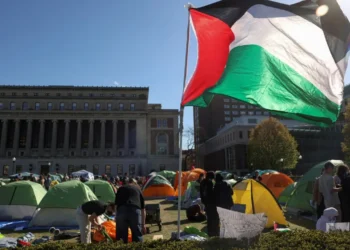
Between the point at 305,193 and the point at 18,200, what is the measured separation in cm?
1293

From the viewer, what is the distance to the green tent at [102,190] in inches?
604

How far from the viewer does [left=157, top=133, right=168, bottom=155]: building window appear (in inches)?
2889

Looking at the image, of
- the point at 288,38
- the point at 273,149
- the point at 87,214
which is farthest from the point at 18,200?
the point at 273,149

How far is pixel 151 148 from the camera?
241ft

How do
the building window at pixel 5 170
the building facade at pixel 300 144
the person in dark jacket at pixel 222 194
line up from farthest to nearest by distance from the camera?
the building window at pixel 5 170 → the building facade at pixel 300 144 → the person in dark jacket at pixel 222 194

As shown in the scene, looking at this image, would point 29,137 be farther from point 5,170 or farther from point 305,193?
point 305,193

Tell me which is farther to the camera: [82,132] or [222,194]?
[82,132]

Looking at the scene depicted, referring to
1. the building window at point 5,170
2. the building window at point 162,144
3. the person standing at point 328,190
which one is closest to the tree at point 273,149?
the building window at point 162,144

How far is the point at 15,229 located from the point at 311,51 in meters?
11.8

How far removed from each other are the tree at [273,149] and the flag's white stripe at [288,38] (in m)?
41.6

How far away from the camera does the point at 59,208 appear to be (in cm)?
1176

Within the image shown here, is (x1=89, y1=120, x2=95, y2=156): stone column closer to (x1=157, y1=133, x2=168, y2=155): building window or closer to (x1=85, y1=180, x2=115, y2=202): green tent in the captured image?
(x1=157, y1=133, x2=168, y2=155): building window

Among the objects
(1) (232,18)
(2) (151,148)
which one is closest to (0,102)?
(2) (151,148)

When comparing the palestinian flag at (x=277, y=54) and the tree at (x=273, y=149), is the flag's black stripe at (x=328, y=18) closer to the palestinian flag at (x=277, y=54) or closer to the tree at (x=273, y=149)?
the palestinian flag at (x=277, y=54)
